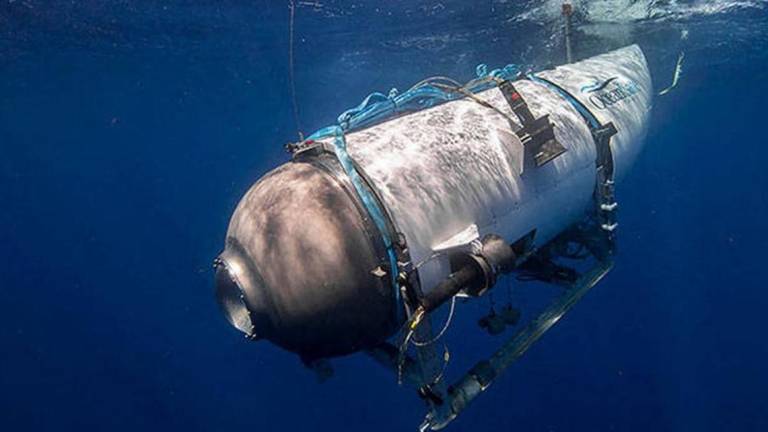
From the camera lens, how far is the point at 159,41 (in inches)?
669

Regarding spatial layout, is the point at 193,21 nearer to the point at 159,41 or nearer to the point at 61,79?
the point at 159,41

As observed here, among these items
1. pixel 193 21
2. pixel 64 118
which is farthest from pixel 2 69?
pixel 64 118

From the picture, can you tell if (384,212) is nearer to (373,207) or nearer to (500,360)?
(373,207)

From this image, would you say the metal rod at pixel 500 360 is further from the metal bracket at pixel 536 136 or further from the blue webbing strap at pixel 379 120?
the metal bracket at pixel 536 136

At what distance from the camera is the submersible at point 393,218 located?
3043 millimetres

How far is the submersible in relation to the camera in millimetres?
3043

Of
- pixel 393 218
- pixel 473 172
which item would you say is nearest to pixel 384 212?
pixel 393 218

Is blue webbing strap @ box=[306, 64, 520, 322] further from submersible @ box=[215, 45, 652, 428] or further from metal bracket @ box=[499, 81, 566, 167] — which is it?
metal bracket @ box=[499, 81, 566, 167]

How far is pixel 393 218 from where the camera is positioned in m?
3.15

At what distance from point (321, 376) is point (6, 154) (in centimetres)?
4914

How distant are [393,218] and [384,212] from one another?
8 cm

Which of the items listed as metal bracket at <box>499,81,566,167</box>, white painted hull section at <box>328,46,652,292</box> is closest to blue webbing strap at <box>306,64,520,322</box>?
white painted hull section at <box>328,46,652,292</box>

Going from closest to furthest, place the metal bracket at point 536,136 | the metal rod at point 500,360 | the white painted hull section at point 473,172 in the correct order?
the white painted hull section at point 473,172 → the metal rod at point 500,360 → the metal bracket at point 536,136

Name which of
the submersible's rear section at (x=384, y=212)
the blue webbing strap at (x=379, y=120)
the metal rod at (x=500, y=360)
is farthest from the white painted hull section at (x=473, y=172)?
the metal rod at (x=500, y=360)
